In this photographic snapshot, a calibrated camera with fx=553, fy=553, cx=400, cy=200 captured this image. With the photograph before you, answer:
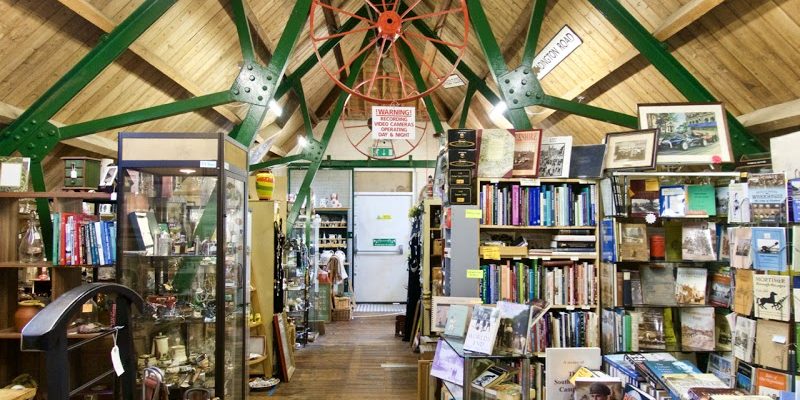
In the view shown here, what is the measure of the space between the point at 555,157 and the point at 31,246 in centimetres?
398

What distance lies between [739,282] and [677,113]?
1.65m

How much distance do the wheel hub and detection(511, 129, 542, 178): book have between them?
1.57m

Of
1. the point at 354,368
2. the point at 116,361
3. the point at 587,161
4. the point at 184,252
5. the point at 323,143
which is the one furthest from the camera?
the point at 323,143

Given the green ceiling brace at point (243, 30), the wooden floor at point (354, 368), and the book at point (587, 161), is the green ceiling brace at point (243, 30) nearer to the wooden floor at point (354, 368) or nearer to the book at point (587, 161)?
the book at point (587, 161)

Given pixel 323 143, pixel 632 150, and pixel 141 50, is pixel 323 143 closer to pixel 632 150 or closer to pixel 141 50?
pixel 141 50

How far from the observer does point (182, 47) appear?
18.1ft

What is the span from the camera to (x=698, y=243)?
4.15 m

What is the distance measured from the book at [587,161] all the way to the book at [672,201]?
0.48 metres

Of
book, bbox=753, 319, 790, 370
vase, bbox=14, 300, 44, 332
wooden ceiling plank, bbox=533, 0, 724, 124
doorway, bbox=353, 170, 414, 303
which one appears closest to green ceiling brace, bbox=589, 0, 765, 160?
wooden ceiling plank, bbox=533, 0, 724, 124

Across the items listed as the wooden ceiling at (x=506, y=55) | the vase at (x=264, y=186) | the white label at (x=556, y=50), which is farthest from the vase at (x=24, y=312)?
the white label at (x=556, y=50)

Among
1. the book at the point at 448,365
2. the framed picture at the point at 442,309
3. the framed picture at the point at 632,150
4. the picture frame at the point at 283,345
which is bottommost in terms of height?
the picture frame at the point at 283,345

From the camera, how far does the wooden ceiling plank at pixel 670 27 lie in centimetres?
402

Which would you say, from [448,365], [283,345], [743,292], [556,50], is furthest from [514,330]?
[556,50]

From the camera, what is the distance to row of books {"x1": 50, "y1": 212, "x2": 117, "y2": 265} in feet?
12.4
